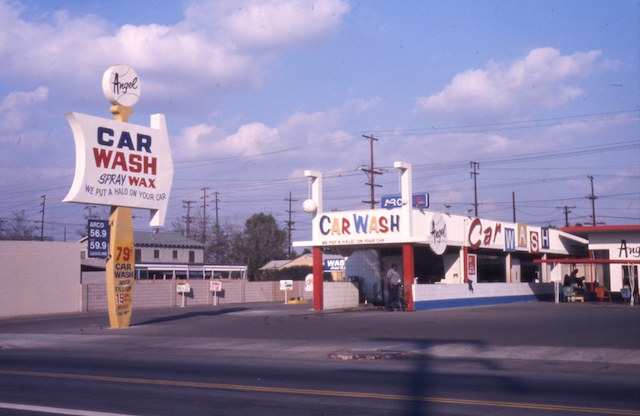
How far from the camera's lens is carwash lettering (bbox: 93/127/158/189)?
24734 mm

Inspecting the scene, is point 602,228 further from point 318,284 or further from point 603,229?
point 318,284

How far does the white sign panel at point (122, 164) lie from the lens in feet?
78.7

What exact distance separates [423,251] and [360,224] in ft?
18.5

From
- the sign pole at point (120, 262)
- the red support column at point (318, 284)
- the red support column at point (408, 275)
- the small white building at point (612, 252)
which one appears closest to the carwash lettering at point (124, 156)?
the sign pole at point (120, 262)

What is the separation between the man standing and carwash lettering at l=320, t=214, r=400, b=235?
2.11 meters

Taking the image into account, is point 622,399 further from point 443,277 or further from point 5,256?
point 5,256

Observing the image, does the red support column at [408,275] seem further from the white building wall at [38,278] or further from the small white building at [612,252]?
the white building wall at [38,278]

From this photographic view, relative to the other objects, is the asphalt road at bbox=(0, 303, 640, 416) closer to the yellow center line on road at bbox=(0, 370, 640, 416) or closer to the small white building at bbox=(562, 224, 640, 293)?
the yellow center line on road at bbox=(0, 370, 640, 416)

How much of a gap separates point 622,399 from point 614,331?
11.4m

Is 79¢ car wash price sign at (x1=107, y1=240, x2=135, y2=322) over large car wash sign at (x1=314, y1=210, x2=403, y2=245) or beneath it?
beneath

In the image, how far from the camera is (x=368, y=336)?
69.2 feet

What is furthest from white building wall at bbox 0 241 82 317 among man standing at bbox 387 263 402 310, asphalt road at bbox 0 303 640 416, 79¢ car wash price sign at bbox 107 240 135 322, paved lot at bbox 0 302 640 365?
man standing at bbox 387 263 402 310

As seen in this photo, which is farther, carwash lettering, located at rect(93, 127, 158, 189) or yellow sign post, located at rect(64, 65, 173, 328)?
carwash lettering, located at rect(93, 127, 158, 189)

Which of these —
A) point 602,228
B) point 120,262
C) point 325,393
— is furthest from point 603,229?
point 325,393
